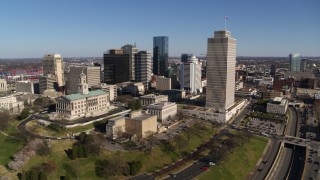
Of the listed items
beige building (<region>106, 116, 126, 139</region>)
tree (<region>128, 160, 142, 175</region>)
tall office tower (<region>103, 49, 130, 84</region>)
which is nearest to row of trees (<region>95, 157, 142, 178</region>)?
tree (<region>128, 160, 142, 175</region>)

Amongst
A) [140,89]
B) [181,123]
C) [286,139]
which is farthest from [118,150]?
[140,89]

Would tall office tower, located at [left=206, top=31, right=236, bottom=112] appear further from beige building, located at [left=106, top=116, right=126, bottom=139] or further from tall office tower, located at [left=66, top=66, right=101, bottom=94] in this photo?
tall office tower, located at [left=66, top=66, right=101, bottom=94]

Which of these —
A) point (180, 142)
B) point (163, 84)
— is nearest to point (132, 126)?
point (180, 142)

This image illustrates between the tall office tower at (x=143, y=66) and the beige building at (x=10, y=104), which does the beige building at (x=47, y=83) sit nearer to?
the beige building at (x=10, y=104)

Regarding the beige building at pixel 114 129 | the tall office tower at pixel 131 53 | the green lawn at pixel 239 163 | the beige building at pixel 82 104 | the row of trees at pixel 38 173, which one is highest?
the tall office tower at pixel 131 53

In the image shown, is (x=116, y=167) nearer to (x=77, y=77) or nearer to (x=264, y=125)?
(x=264, y=125)

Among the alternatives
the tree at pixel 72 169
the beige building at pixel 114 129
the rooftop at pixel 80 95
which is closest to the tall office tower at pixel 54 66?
the rooftop at pixel 80 95
